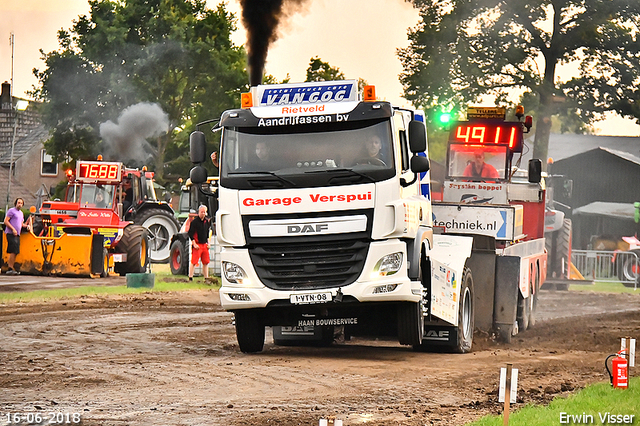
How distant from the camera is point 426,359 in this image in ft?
44.5

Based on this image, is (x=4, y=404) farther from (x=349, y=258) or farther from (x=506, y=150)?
(x=506, y=150)

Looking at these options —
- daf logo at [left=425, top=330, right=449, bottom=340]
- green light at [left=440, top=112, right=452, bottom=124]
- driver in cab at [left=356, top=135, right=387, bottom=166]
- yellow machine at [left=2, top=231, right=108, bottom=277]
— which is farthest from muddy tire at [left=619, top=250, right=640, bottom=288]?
driver in cab at [left=356, top=135, right=387, bottom=166]

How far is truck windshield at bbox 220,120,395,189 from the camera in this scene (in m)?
12.4

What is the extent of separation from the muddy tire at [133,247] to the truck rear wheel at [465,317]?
15179 millimetres

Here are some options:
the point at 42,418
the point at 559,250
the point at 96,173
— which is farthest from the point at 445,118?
the point at 42,418

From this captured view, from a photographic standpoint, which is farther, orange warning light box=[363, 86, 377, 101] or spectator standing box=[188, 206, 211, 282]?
spectator standing box=[188, 206, 211, 282]

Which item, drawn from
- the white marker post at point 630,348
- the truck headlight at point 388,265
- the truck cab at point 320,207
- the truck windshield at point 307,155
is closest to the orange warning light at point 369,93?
the truck cab at point 320,207

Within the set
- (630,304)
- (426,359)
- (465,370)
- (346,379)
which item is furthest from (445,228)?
(630,304)

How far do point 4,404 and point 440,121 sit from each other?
12.7 meters

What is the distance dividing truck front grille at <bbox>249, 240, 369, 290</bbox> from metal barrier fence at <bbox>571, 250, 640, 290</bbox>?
76.8 feet

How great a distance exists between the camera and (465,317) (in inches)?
580

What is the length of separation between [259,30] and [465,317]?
8850 mm

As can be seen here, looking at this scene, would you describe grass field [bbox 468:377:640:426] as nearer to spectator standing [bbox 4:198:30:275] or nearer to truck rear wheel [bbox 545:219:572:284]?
spectator standing [bbox 4:198:30:275]

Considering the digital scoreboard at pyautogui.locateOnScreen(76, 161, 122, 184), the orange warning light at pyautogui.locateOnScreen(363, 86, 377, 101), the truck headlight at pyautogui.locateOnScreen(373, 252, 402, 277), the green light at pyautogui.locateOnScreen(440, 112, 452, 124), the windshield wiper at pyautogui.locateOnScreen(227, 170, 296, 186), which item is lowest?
the truck headlight at pyautogui.locateOnScreen(373, 252, 402, 277)
